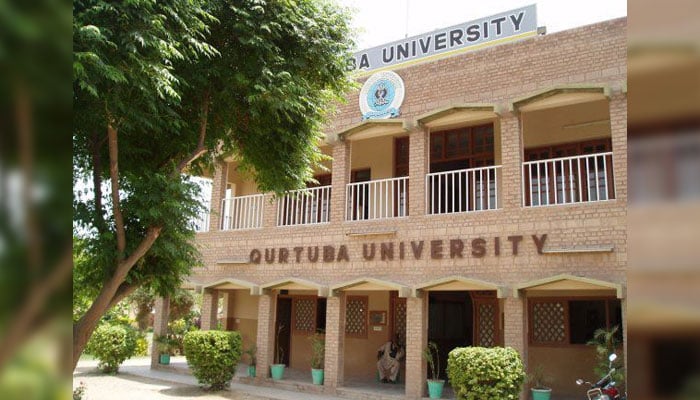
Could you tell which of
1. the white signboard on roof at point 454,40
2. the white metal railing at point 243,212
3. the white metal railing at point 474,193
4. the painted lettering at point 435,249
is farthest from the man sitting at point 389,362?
the white signboard on roof at point 454,40

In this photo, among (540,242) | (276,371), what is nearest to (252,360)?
(276,371)

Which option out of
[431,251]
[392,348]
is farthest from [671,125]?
[392,348]

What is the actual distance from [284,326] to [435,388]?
24.1 feet

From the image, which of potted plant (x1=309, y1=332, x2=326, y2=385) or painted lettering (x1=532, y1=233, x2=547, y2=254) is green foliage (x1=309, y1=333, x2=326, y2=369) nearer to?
potted plant (x1=309, y1=332, x2=326, y2=385)

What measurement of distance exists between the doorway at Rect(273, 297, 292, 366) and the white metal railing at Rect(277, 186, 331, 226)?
3.36 meters

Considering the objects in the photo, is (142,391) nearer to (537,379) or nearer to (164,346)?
(164,346)

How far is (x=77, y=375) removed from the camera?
17.1 m

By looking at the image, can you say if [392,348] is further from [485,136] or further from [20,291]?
[20,291]

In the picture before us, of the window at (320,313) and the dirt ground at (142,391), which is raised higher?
the window at (320,313)

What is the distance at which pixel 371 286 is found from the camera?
45.1ft

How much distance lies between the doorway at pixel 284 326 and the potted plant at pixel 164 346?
3.15 metres

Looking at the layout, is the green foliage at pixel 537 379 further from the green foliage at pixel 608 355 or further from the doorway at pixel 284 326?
the doorway at pixel 284 326

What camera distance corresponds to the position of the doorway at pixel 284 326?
1850cm

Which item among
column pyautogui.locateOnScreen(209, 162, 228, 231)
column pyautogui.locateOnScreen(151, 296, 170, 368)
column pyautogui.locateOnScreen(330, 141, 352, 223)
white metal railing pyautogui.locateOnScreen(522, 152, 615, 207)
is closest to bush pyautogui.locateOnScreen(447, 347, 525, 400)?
white metal railing pyautogui.locateOnScreen(522, 152, 615, 207)
